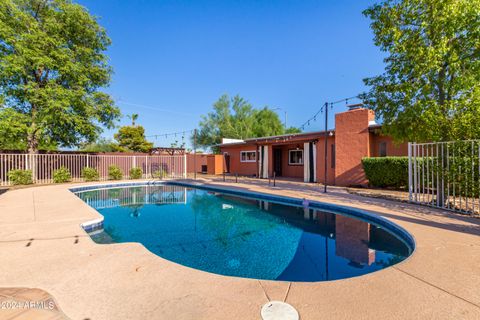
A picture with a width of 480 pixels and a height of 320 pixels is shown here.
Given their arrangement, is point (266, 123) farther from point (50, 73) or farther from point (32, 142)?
point (32, 142)

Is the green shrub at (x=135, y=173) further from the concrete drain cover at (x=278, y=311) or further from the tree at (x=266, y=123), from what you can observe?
the tree at (x=266, y=123)

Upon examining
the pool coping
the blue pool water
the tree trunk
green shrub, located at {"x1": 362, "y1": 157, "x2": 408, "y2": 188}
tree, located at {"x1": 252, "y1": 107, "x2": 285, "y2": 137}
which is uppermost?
tree, located at {"x1": 252, "y1": 107, "x2": 285, "y2": 137}

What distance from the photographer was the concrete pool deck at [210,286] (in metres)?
2.03

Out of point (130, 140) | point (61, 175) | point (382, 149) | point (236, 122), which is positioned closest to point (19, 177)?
point (61, 175)

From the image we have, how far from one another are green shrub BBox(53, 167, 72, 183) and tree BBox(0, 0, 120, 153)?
2.37 metres

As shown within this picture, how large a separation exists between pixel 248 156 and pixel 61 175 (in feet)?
40.0

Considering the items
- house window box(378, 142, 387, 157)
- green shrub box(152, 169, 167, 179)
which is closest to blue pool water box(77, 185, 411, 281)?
house window box(378, 142, 387, 157)

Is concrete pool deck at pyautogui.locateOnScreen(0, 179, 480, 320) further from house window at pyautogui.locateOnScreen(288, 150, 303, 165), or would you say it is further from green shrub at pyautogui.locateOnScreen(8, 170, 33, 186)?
house window at pyautogui.locateOnScreen(288, 150, 303, 165)

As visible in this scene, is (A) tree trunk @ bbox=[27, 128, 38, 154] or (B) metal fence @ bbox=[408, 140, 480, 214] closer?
(B) metal fence @ bbox=[408, 140, 480, 214]

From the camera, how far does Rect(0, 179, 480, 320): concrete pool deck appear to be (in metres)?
2.03

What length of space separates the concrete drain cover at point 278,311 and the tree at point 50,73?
15.5 m

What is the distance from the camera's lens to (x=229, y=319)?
1923 mm

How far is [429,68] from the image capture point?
→ 591 cm

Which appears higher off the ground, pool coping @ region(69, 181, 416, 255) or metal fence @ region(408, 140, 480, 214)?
metal fence @ region(408, 140, 480, 214)
